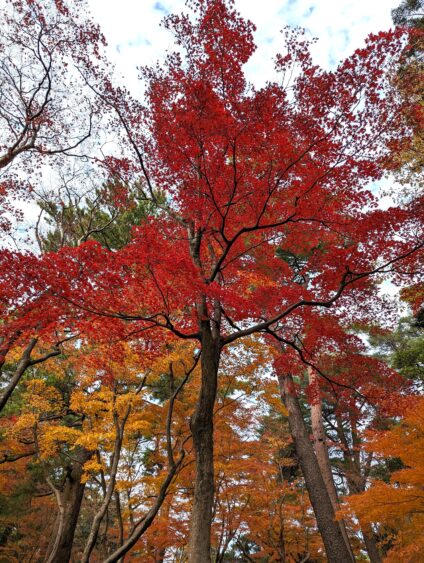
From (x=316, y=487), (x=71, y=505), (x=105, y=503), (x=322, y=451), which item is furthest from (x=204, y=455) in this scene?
(x=71, y=505)

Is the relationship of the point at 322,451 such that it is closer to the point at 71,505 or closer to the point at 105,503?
the point at 105,503

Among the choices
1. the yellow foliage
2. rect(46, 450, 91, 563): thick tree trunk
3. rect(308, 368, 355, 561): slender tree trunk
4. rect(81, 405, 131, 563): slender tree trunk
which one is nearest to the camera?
rect(81, 405, 131, 563): slender tree trunk

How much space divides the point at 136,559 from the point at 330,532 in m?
8.25

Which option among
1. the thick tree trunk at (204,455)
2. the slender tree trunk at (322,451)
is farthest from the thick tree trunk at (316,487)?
the thick tree trunk at (204,455)

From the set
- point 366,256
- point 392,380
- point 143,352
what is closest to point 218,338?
point 143,352

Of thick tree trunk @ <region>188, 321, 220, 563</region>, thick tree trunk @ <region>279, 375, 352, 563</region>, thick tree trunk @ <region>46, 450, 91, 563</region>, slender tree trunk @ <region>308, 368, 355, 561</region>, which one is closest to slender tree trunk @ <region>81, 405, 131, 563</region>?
thick tree trunk @ <region>46, 450, 91, 563</region>

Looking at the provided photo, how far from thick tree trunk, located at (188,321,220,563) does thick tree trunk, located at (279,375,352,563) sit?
5.47 meters

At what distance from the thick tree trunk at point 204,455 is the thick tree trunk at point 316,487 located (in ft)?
17.9

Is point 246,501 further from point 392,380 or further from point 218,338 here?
point 218,338

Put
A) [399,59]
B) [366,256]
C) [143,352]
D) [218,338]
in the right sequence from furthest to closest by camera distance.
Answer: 1. [399,59]
2. [143,352]
3. [366,256]
4. [218,338]

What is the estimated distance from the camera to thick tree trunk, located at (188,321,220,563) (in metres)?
5.18

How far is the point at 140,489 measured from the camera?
10664 millimetres

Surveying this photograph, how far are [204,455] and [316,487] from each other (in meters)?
5.67

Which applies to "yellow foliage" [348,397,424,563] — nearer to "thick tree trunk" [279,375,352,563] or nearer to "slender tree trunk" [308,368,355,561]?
"thick tree trunk" [279,375,352,563]
